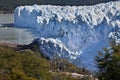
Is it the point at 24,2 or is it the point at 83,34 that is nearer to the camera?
the point at 83,34

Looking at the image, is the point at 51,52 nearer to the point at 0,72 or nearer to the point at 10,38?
the point at 0,72

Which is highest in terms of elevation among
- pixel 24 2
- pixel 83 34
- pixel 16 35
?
pixel 24 2

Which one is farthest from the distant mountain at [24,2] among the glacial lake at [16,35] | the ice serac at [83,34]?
the ice serac at [83,34]

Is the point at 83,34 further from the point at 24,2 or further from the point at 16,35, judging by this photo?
the point at 24,2

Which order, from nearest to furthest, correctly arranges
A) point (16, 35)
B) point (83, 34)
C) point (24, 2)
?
point (83, 34)
point (16, 35)
point (24, 2)

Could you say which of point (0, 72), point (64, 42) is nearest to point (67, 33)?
point (64, 42)

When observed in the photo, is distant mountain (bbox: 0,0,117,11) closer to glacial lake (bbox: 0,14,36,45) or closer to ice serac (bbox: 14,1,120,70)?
glacial lake (bbox: 0,14,36,45)

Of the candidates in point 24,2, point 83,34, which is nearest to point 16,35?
point 83,34

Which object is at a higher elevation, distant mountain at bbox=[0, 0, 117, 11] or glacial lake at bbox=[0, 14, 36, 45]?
distant mountain at bbox=[0, 0, 117, 11]

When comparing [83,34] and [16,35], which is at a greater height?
[16,35]

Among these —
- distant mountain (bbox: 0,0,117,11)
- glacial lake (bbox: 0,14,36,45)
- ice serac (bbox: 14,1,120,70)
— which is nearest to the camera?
ice serac (bbox: 14,1,120,70)

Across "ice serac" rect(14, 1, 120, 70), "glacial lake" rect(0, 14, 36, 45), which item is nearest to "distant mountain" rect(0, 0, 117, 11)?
"glacial lake" rect(0, 14, 36, 45)
